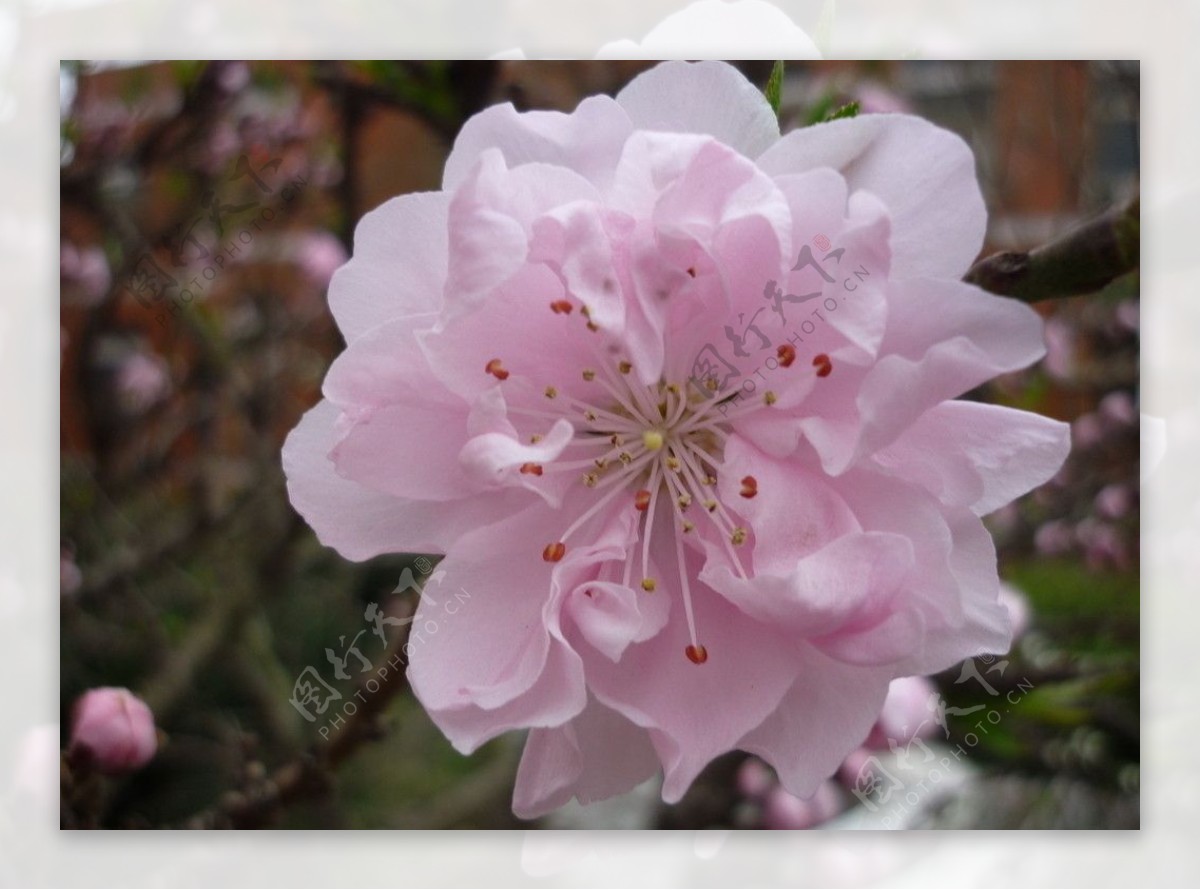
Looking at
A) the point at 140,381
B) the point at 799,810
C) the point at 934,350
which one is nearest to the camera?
the point at 934,350

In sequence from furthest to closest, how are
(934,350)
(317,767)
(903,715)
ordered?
(903,715) → (317,767) → (934,350)

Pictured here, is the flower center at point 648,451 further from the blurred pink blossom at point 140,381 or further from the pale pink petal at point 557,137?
the blurred pink blossom at point 140,381

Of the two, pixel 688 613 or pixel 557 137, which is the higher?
pixel 557 137

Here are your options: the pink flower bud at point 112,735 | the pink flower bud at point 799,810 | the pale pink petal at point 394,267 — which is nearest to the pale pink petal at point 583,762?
the pale pink petal at point 394,267

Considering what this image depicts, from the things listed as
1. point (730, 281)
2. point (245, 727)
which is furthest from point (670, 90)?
point (245, 727)

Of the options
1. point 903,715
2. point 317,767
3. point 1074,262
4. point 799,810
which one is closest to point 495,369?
point 1074,262

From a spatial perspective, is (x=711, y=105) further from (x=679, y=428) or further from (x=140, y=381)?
(x=140, y=381)
